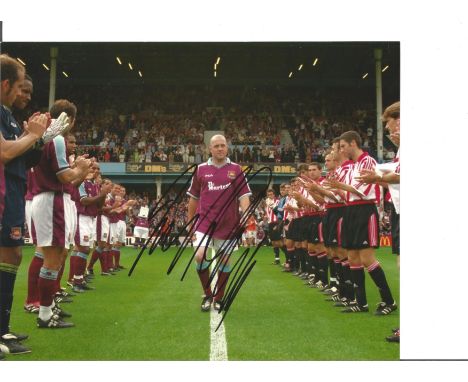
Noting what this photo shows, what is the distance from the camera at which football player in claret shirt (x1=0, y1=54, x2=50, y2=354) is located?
4.02 metres

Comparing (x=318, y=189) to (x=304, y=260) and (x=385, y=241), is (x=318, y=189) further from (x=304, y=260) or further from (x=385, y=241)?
(x=385, y=241)

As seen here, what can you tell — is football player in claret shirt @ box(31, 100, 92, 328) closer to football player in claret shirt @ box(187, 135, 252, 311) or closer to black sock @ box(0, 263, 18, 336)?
black sock @ box(0, 263, 18, 336)

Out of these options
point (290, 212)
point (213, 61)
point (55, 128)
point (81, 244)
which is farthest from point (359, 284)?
point (290, 212)

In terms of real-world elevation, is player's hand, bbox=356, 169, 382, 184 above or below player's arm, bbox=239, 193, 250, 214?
above

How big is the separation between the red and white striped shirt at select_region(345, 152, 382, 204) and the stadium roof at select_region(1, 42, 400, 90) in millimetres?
793

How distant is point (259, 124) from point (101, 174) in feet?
5.53

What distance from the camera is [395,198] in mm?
4879

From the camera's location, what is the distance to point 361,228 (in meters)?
6.57

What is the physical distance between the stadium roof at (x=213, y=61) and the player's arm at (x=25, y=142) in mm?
695

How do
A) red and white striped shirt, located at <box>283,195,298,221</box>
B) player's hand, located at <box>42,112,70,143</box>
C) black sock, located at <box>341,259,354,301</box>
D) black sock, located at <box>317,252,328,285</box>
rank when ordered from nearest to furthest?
player's hand, located at <box>42,112,70,143</box>, black sock, located at <box>341,259,354,301</box>, black sock, located at <box>317,252,328,285</box>, red and white striped shirt, located at <box>283,195,298,221</box>

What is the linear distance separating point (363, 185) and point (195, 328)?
2.29 m

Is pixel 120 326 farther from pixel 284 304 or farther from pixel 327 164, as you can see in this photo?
pixel 327 164

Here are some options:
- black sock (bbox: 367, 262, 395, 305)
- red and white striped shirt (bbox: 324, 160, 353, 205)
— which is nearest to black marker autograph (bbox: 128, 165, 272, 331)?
red and white striped shirt (bbox: 324, 160, 353, 205)

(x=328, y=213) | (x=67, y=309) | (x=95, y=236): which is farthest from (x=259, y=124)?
(x=95, y=236)
